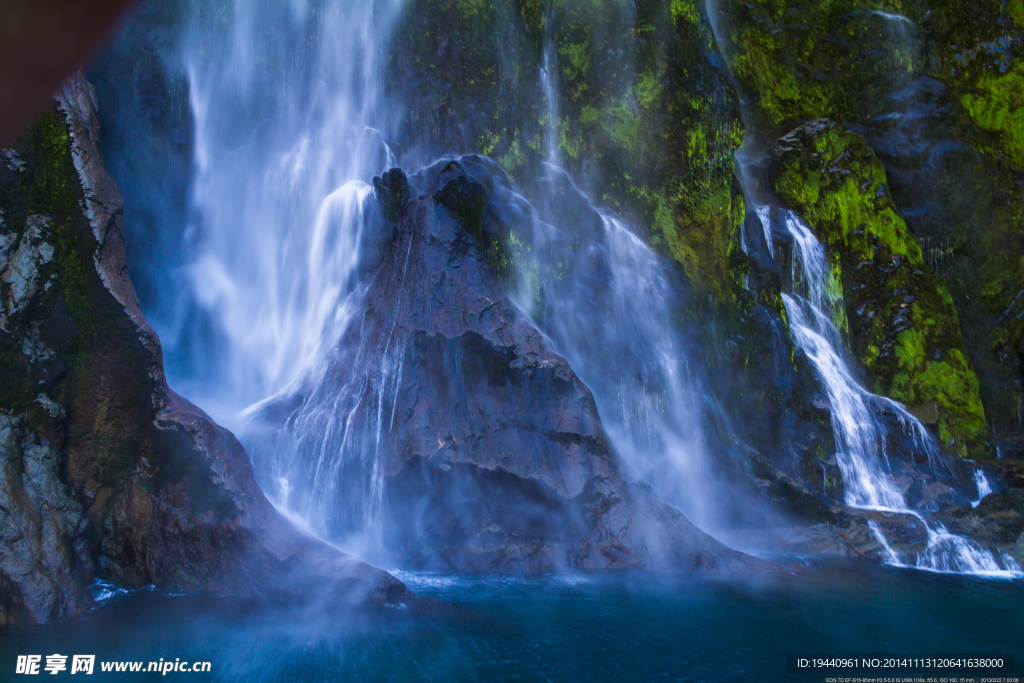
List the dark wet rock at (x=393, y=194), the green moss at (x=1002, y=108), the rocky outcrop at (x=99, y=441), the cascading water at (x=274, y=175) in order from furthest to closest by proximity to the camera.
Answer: the green moss at (x=1002, y=108), the cascading water at (x=274, y=175), the dark wet rock at (x=393, y=194), the rocky outcrop at (x=99, y=441)

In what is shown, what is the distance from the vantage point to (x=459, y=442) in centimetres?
1223

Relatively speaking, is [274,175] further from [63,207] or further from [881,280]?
[881,280]

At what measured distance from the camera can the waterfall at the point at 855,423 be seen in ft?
43.9

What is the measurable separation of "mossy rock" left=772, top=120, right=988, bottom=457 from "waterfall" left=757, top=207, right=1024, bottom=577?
104cm

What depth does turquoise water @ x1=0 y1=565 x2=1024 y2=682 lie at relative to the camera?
7.83 meters

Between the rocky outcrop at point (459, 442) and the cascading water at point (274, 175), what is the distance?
7.36 feet

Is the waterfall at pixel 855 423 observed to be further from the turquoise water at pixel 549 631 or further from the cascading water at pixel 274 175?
the cascading water at pixel 274 175

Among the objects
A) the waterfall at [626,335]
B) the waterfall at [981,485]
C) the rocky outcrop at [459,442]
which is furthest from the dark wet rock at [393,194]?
the waterfall at [981,485]

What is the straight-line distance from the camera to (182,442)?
1028 cm

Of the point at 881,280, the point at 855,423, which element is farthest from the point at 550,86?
the point at 855,423

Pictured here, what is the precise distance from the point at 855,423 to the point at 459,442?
10.1 m

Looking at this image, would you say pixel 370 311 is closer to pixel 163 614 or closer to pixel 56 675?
pixel 163 614

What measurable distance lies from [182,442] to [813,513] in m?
11.7

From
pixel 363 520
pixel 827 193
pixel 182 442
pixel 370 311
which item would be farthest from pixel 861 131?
pixel 182 442
